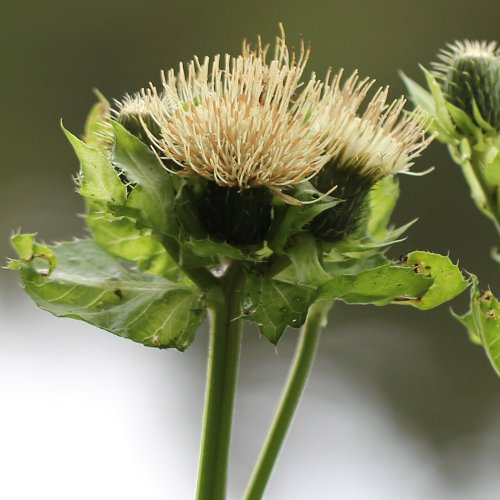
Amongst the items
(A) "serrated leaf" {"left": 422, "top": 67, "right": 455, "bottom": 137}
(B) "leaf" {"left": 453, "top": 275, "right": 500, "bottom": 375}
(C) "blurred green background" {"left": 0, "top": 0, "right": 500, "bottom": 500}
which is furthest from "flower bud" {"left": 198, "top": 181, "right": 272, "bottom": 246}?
Result: (C) "blurred green background" {"left": 0, "top": 0, "right": 500, "bottom": 500}

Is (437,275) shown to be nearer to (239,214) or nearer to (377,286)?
(377,286)

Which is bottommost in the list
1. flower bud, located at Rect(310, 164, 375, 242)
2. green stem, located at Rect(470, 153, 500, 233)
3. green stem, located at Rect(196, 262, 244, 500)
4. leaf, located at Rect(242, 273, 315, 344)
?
green stem, located at Rect(196, 262, 244, 500)

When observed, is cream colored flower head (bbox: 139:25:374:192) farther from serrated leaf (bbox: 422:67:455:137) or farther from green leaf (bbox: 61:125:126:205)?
serrated leaf (bbox: 422:67:455:137)

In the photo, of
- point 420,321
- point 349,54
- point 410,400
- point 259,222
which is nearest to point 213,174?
point 259,222

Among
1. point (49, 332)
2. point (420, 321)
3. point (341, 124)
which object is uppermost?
point (420, 321)

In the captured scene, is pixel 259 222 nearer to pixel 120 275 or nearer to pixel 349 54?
pixel 120 275

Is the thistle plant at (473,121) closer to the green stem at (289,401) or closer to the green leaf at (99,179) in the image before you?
Answer: the green stem at (289,401)
